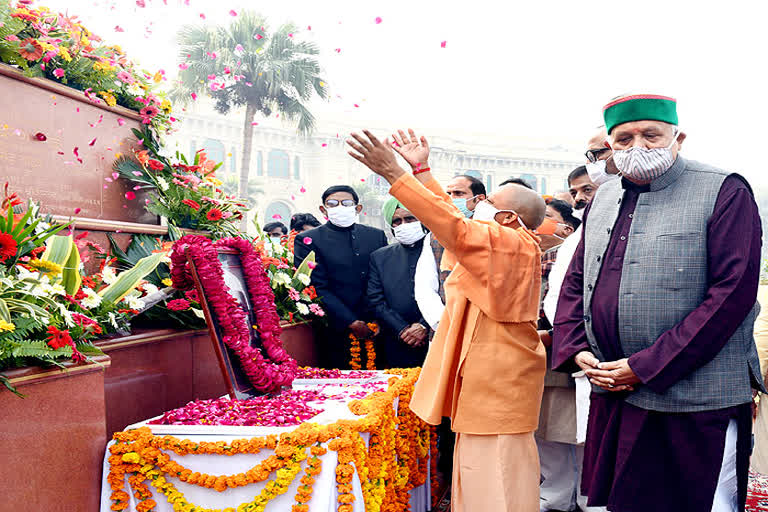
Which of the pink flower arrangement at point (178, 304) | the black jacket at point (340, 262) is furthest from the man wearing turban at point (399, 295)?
the pink flower arrangement at point (178, 304)

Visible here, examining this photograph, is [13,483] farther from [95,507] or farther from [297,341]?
[297,341]

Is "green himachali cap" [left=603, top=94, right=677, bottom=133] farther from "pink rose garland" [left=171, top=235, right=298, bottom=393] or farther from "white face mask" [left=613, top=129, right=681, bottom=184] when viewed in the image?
"pink rose garland" [left=171, top=235, right=298, bottom=393]

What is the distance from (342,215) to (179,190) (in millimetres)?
1295

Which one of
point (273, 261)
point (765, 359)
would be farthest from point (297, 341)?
point (765, 359)

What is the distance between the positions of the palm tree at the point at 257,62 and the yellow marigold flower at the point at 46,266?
66.8ft

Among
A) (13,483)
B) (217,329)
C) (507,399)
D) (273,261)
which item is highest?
(273,261)

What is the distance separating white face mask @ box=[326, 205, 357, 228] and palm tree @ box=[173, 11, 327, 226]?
18121mm

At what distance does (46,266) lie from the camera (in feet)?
7.68

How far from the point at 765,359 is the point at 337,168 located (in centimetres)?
4026

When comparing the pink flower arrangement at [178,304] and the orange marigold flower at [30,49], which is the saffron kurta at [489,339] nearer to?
the pink flower arrangement at [178,304]

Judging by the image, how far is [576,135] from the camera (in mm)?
49188

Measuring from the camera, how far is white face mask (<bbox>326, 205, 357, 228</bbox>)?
15.7ft

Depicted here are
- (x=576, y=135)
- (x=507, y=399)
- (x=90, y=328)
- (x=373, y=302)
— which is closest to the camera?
(x=90, y=328)

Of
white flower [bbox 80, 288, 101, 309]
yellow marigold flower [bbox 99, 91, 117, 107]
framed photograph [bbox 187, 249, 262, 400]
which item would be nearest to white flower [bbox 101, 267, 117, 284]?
white flower [bbox 80, 288, 101, 309]
